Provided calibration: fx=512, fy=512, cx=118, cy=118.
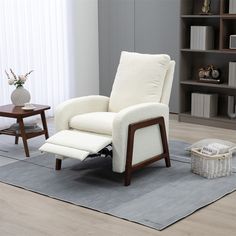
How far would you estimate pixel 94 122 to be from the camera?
3922 millimetres

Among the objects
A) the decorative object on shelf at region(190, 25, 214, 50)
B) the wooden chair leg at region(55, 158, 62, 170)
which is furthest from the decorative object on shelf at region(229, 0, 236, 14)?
the wooden chair leg at region(55, 158, 62, 170)

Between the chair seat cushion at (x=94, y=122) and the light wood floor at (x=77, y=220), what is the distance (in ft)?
2.20

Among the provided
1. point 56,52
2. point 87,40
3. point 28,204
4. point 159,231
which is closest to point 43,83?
point 56,52

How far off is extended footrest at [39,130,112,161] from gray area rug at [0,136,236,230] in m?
0.26

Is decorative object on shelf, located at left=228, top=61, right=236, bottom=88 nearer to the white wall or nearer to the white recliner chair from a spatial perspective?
the white recliner chair

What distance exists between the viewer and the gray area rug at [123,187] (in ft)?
10.8

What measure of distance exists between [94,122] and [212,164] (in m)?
0.94

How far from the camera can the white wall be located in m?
6.45

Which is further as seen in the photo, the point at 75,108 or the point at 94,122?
the point at 75,108

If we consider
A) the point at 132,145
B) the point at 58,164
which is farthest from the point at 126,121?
the point at 58,164

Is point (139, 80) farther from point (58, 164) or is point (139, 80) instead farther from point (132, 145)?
point (58, 164)

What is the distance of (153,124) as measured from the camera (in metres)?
3.92

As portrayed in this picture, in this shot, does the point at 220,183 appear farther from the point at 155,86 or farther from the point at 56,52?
the point at 56,52

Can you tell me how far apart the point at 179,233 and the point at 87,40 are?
4121mm
